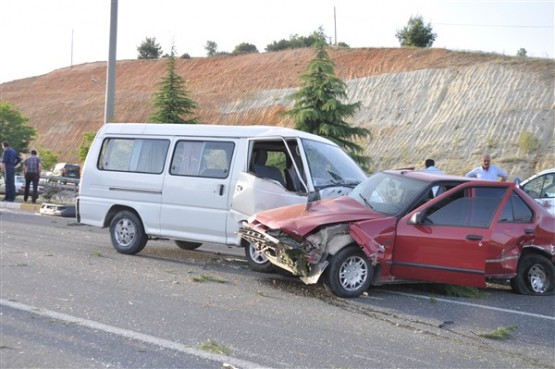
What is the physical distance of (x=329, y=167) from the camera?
30.7 ft

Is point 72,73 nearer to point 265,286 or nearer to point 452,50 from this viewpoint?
point 452,50

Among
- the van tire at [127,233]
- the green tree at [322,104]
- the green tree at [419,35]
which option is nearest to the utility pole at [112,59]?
the green tree at [322,104]

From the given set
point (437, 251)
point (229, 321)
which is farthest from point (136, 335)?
point (437, 251)

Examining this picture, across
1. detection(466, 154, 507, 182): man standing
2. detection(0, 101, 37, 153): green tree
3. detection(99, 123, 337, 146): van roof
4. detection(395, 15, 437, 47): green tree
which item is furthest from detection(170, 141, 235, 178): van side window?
detection(395, 15, 437, 47): green tree

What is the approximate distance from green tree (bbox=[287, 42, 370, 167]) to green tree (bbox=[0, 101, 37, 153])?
2487 cm

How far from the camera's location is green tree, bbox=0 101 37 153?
40.2 m

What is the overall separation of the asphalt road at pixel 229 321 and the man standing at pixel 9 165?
31.5ft

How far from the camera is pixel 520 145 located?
33.4 m

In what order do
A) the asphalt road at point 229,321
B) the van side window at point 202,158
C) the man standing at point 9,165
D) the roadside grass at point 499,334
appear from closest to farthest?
1. the asphalt road at point 229,321
2. the roadside grass at point 499,334
3. the van side window at point 202,158
4. the man standing at point 9,165

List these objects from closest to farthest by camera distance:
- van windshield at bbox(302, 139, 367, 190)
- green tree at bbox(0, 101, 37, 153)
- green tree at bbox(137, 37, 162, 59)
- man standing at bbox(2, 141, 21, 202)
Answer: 1. van windshield at bbox(302, 139, 367, 190)
2. man standing at bbox(2, 141, 21, 202)
3. green tree at bbox(0, 101, 37, 153)
4. green tree at bbox(137, 37, 162, 59)

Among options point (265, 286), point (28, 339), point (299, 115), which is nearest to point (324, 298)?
point (265, 286)

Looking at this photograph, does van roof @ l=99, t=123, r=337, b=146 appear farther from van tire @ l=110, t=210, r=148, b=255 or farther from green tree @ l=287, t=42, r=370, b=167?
green tree @ l=287, t=42, r=370, b=167

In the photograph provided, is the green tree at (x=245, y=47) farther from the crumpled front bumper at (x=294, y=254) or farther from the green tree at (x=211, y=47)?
the crumpled front bumper at (x=294, y=254)

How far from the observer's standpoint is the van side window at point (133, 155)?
387 inches
